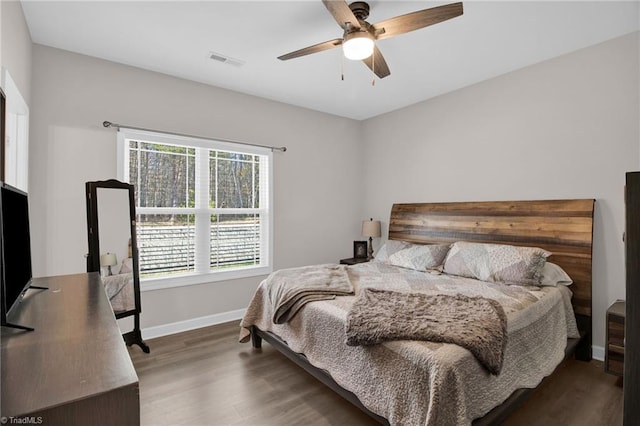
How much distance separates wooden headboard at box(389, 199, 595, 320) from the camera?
2.80 metres

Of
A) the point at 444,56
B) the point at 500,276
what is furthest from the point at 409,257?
the point at 444,56

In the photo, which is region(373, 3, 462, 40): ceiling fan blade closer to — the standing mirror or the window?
the window

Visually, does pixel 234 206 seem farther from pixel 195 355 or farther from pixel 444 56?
pixel 444 56

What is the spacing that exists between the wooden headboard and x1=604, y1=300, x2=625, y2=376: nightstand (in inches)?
13.2

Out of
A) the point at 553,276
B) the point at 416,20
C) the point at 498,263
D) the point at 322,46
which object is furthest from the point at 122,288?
the point at 553,276

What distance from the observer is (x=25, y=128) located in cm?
257

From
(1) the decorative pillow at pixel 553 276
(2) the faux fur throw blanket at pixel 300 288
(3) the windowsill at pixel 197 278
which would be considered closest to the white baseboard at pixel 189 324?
(3) the windowsill at pixel 197 278

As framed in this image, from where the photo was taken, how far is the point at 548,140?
3080mm

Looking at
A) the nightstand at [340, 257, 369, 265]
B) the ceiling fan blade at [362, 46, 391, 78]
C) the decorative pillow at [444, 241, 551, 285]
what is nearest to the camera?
the ceiling fan blade at [362, 46, 391, 78]

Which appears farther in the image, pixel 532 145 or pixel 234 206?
pixel 234 206

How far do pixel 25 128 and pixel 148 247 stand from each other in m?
1.39

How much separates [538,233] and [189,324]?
361 cm

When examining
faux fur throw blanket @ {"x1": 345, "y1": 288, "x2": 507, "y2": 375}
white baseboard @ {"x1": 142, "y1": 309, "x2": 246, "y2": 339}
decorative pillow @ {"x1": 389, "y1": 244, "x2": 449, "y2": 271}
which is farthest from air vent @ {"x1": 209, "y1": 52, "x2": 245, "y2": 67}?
white baseboard @ {"x1": 142, "y1": 309, "x2": 246, "y2": 339}

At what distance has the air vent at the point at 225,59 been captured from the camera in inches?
116
